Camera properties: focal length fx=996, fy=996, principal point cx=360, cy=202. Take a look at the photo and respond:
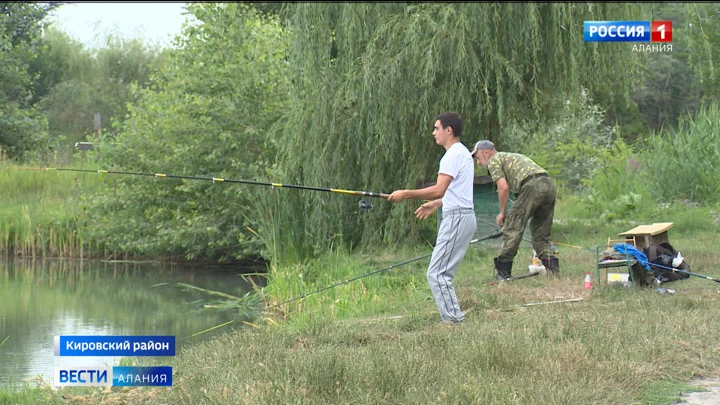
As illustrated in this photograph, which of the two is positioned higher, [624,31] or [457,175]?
[624,31]

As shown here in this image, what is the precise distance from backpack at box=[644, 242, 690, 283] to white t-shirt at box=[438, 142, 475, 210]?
3051 mm

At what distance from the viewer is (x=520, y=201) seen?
11.3 metres

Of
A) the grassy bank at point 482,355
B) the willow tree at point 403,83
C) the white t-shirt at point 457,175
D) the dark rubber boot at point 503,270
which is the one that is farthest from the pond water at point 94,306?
the dark rubber boot at point 503,270

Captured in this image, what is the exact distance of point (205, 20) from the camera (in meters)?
19.8

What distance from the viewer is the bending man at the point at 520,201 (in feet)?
36.4

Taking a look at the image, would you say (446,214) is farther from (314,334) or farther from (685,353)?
(685,353)

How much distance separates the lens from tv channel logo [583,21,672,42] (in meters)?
14.6

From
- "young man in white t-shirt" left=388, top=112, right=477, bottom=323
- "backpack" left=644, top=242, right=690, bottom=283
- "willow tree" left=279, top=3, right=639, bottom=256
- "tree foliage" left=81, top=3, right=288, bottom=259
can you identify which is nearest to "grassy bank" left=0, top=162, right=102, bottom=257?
"tree foliage" left=81, top=3, right=288, bottom=259
